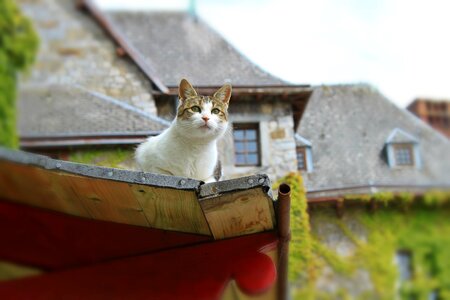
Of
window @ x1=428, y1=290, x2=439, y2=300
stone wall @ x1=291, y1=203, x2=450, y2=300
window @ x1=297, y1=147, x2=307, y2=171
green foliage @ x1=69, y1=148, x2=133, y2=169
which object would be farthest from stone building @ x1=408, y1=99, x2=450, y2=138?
green foliage @ x1=69, y1=148, x2=133, y2=169

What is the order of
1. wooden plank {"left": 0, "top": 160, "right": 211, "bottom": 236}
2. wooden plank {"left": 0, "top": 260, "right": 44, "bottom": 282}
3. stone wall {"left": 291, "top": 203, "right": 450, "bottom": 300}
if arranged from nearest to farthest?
1. wooden plank {"left": 0, "top": 160, "right": 211, "bottom": 236}
2. wooden plank {"left": 0, "top": 260, "right": 44, "bottom": 282}
3. stone wall {"left": 291, "top": 203, "right": 450, "bottom": 300}

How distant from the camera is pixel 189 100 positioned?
8.24ft

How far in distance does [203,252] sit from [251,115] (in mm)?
2352

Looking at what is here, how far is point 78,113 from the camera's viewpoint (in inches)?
201

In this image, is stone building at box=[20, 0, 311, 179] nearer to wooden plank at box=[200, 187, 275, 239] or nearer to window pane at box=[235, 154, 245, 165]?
window pane at box=[235, 154, 245, 165]

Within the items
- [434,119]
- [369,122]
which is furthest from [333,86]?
[434,119]

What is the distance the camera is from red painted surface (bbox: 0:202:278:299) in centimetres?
189

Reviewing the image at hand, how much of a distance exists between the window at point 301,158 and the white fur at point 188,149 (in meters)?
1.70

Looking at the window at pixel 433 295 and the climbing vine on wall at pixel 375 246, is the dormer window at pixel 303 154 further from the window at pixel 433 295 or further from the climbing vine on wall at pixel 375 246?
the window at pixel 433 295

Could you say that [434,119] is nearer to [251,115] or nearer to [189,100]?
[251,115]

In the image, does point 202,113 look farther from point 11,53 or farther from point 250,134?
point 11,53

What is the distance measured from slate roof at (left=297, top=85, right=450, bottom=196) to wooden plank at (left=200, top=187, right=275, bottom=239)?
224 centimetres

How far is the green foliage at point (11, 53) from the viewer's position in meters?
5.98

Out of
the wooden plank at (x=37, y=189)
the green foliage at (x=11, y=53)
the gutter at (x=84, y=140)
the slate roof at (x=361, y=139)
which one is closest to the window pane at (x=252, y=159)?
the slate roof at (x=361, y=139)
